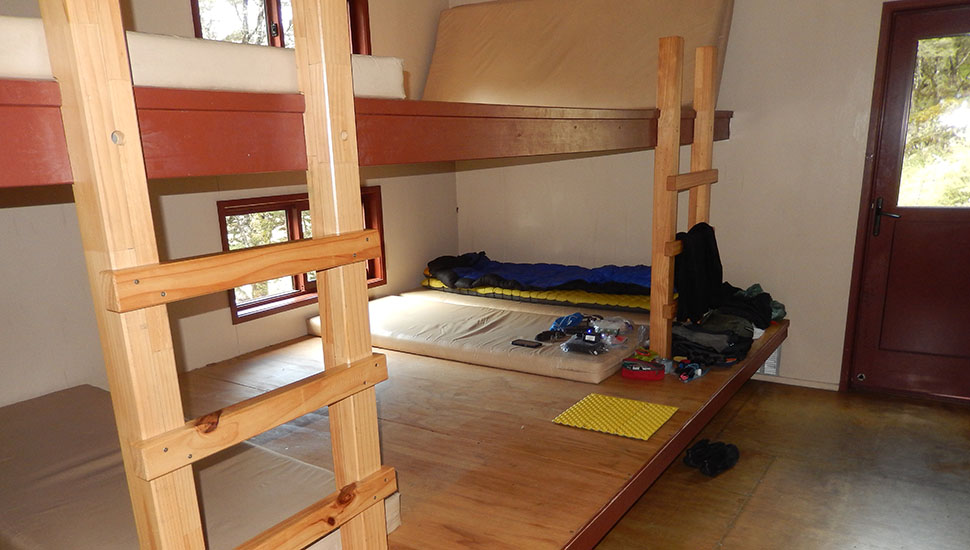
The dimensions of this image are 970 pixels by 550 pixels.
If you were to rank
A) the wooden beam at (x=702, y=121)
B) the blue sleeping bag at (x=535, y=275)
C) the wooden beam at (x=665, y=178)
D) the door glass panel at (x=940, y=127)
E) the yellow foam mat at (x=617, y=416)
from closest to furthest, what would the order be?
the yellow foam mat at (x=617, y=416), the wooden beam at (x=665, y=178), the wooden beam at (x=702, y=121), the door glass panel at (x=940, y=127), the blue sleeping bag at (x=535, y=275)

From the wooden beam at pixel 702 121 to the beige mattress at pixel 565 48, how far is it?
343 mm

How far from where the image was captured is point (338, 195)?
1.29 meters

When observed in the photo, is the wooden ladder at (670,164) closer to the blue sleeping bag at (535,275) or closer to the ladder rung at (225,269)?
the blue sleeping bag at (535,275)

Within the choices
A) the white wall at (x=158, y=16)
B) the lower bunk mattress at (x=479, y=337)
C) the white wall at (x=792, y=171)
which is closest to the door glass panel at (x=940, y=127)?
the white wall at (x=792, y=171)

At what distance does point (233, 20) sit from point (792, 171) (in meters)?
3.63

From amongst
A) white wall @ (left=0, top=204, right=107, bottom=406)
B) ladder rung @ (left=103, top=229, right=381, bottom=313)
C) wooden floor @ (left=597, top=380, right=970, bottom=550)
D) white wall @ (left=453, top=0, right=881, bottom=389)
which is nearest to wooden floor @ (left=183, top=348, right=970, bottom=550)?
wooden floor @ (left=597, top=380, right=970, bottom=550)

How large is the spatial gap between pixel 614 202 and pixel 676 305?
5.18 ft

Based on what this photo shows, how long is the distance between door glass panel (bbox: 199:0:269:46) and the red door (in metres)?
3.74

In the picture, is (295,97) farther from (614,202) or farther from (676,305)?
(614,202)

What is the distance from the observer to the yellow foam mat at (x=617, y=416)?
7.89ft

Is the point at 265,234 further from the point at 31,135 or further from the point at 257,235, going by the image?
the point at 31,135

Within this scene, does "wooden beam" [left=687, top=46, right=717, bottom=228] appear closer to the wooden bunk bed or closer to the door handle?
the door handle

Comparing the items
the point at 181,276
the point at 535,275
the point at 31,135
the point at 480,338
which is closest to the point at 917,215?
the point at 535,275

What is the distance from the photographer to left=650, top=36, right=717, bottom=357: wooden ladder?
2900mm
